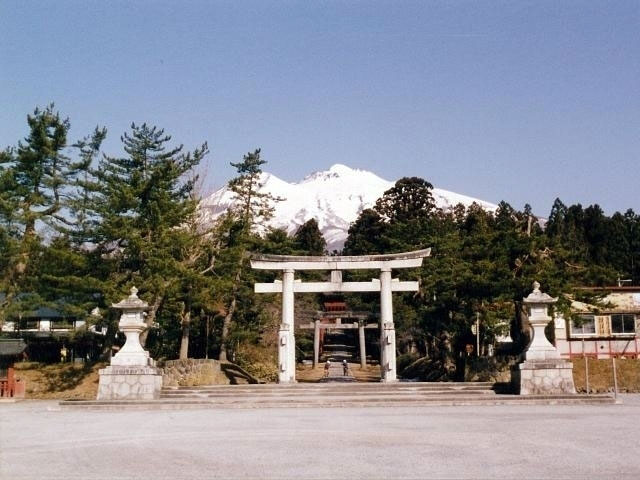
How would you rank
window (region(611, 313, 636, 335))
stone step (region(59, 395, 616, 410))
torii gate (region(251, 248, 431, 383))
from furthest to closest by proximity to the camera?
1. window (region(611, 313, 636, 335))
2. torii gate (region(251, 248, 431, 383))
3. stone step (region(59, 395, 616, 410))

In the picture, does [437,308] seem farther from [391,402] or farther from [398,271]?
[391,402]

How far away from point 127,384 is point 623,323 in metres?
27.5

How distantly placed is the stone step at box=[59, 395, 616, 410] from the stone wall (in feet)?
24.4

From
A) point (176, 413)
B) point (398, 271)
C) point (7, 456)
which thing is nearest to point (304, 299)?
point (398, 271)

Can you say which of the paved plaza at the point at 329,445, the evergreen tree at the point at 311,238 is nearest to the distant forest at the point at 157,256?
the paved plaza at the point at 329,445

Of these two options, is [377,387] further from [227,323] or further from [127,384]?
[227,323]

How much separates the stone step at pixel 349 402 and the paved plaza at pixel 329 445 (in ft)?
5.85

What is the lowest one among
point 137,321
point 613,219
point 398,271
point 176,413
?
point 176,413

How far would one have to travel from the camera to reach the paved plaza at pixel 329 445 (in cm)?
691

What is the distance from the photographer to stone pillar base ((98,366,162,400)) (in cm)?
1638

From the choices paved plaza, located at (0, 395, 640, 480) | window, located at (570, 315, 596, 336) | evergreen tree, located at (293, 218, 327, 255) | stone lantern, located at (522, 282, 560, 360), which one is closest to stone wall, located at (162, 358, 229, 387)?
paved plaza, located at (0, 395, 640, 480)

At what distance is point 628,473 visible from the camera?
6.65 metres

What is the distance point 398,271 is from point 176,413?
25.0 meters

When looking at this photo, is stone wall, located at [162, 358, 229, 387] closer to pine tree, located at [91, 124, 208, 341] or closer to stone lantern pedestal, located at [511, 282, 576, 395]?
pine tree, located at [91, 124, 208, 341]
